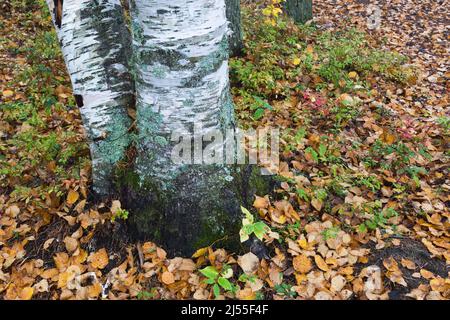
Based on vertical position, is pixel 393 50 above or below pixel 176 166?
below

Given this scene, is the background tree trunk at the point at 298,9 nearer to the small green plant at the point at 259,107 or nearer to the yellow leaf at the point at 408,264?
the small green plant at the point at 259,107

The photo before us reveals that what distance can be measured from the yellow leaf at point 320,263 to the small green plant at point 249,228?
0.45 m

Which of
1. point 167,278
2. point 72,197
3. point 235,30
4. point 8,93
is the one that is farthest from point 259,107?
point 8,93

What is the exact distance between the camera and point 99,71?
112 inches

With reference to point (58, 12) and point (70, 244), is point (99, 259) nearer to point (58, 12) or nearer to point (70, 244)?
point (70, 244)

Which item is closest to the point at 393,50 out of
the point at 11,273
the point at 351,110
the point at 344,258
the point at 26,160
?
the point at 351,110

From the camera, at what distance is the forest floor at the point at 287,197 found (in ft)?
8.81

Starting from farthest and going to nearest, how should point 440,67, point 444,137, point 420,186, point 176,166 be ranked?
point 440,67, point 444,137, point 420,186, point 176,166

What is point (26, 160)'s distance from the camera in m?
3.65

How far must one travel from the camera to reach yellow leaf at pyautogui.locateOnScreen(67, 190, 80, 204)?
122 inches

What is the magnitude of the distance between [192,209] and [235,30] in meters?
3.67

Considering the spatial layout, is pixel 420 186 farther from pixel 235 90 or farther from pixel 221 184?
pixel 235 90

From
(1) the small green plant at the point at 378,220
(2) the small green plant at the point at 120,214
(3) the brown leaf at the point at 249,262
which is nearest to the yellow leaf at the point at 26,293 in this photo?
(2) the small green plant at the point at 120,214
